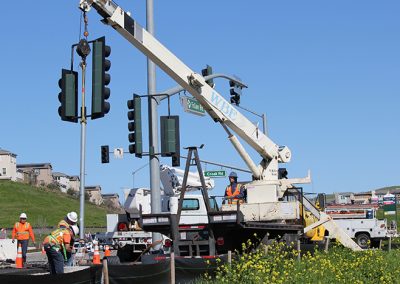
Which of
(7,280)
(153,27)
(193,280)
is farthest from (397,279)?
(153,27)

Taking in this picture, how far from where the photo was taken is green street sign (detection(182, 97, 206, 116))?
20422 millimetres

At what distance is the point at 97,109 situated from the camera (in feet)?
45.1

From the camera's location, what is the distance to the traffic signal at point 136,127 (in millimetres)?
19047

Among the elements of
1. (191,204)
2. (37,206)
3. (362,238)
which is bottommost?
(362,238)

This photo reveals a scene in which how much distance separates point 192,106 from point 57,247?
7.67m

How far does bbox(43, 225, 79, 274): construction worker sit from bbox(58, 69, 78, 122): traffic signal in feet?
7.28

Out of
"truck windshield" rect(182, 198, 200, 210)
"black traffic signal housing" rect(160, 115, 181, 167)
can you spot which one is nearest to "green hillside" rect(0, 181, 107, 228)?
"truck windshield" rect(182, 198, 200, 210)

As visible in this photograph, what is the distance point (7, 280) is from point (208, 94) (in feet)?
37.2

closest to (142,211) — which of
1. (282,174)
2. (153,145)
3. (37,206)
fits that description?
(282,174)

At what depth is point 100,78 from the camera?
1370 cm

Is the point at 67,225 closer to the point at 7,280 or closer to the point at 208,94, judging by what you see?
the point at 7,280

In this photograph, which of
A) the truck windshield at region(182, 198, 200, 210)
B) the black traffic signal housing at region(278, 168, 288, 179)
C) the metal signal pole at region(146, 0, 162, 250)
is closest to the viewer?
the metal signal pole at region(146, 0, 162, 250)

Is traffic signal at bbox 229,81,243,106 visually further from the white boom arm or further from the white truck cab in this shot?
the white truck cab

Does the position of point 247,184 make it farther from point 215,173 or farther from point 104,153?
point 215,173
